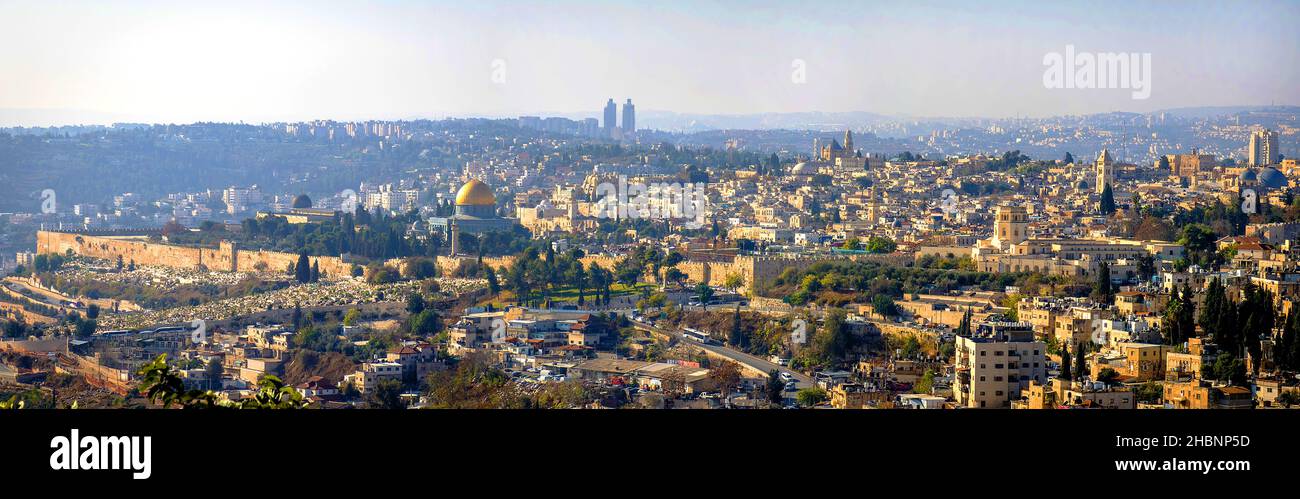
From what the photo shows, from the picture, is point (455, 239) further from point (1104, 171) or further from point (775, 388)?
point (775, 388)

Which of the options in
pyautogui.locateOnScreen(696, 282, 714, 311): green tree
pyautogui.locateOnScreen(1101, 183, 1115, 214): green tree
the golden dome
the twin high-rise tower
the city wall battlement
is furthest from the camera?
the twin high-rise tower

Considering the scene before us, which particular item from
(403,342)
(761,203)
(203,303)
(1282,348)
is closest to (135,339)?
(403,342)

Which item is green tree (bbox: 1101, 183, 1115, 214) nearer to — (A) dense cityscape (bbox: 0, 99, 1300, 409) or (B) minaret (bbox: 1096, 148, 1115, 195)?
(A) dense cityscape (bbox: 0, 99, 1300, 409)

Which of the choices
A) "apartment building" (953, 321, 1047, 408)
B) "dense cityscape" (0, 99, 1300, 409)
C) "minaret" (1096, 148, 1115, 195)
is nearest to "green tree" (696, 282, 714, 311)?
"dense cityscape" (0, 99, 1300, 409)

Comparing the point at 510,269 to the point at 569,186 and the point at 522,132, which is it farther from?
the point at 522,132

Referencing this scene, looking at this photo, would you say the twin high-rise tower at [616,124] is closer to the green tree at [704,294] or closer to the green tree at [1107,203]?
the green tree at [1107,203]

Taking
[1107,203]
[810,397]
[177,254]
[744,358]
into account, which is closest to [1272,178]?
[1107,203]
